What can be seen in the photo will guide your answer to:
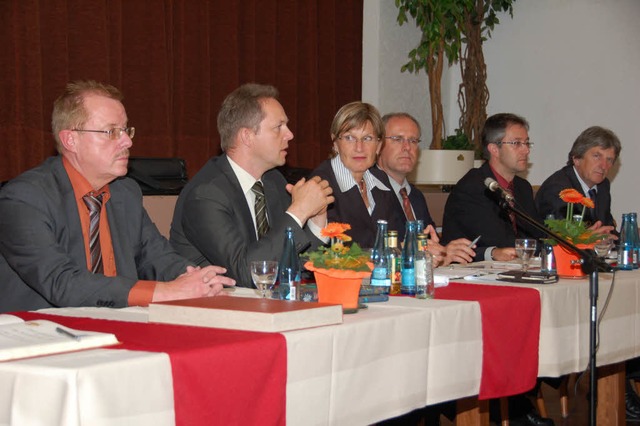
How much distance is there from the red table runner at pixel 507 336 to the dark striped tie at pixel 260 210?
739 mm

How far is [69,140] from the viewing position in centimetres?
266

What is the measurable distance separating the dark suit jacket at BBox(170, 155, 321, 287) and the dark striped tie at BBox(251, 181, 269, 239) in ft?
0.07

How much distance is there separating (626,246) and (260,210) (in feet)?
4.65

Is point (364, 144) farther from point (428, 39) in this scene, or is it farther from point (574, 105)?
point (574, 105)

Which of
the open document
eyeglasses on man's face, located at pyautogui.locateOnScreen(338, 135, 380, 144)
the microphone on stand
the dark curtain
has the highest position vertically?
the dark curtain

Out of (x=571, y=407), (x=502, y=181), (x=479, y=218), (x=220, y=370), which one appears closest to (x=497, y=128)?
(x=502, y=181)

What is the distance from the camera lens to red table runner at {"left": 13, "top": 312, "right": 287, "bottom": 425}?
1.58 m

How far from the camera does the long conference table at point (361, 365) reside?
1.44 metres

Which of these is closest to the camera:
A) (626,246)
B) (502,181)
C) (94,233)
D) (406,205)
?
(94,233)

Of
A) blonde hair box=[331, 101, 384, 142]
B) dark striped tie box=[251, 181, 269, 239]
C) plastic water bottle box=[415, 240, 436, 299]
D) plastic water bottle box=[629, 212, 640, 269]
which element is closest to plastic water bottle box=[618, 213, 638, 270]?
plastic water bottle box=[629, 212, 640, 269]

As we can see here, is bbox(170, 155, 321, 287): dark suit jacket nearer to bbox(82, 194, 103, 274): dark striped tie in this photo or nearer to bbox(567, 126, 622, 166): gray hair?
bbox(82, 194, 103, 274): dark striped tie

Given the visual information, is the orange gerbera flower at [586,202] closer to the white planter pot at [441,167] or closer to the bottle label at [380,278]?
the bottle label at [380,278]

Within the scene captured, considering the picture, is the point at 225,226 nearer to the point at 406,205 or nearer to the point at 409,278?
the point at 409,278

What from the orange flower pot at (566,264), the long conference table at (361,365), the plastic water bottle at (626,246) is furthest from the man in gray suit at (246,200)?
the plastic water bottle at (626,246)
